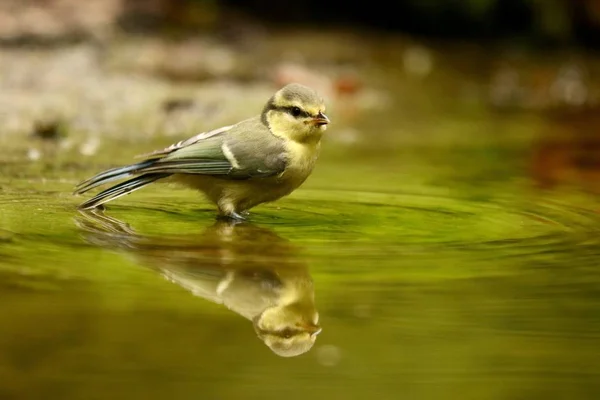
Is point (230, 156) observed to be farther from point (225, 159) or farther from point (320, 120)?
point (320, 120)

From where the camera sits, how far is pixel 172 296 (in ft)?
11.1

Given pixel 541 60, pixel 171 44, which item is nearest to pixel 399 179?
pixel 171 44

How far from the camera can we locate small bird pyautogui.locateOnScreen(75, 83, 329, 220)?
4.98 m

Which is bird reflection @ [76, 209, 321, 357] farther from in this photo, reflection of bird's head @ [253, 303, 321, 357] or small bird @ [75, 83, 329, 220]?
small bird @ [75, 83, 329, 220]

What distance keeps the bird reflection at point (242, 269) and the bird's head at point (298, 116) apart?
0.51 m

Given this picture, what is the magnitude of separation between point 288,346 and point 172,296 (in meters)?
0.55

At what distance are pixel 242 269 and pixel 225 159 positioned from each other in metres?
1.29

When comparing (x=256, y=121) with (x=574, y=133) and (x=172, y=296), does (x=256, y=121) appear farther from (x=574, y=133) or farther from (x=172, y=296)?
(x=574, y=133)

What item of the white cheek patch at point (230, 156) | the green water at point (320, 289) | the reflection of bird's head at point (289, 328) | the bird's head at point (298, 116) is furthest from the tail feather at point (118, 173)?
the reflection of bird's head at point (289, 328)

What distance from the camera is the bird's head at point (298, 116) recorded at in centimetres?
507

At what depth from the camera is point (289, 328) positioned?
3.12 m

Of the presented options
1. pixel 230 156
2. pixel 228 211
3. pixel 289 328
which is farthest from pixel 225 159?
pixel 289 328

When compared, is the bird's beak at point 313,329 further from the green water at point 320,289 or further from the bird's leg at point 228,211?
the bird's leg at point 228,211

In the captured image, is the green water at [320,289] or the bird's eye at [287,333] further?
the bird's eye at [287,333]
